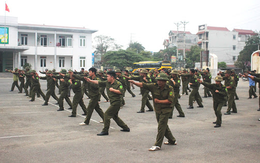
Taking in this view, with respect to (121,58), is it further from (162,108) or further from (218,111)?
(162,108)

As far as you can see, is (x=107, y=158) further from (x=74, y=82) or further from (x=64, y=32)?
(x=64, y=32)

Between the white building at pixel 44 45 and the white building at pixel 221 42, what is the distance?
1424 inches

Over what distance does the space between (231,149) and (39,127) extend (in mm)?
5710

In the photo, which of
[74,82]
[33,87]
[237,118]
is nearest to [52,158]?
[74,82]

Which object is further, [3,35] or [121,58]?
[121,58]

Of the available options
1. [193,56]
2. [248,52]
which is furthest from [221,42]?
[248,52]

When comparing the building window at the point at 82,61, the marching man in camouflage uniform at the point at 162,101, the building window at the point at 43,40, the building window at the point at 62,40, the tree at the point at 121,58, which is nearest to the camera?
the marching man in camouflage uniform at the point at 162,101

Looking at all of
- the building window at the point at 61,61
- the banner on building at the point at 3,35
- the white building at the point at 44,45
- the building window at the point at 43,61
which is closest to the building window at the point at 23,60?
the white building at the point at 44,45

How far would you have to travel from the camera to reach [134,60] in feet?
187

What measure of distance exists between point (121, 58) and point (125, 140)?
4950cm

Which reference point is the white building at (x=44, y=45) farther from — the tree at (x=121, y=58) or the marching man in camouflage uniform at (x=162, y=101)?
the marching man in camouflage uniform at (x=162, y=101)

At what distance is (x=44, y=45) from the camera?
4688 centimetres

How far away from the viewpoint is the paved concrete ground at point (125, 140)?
219 inches

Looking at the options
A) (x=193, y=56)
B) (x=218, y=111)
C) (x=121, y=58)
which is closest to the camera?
(x=218, y=111)
